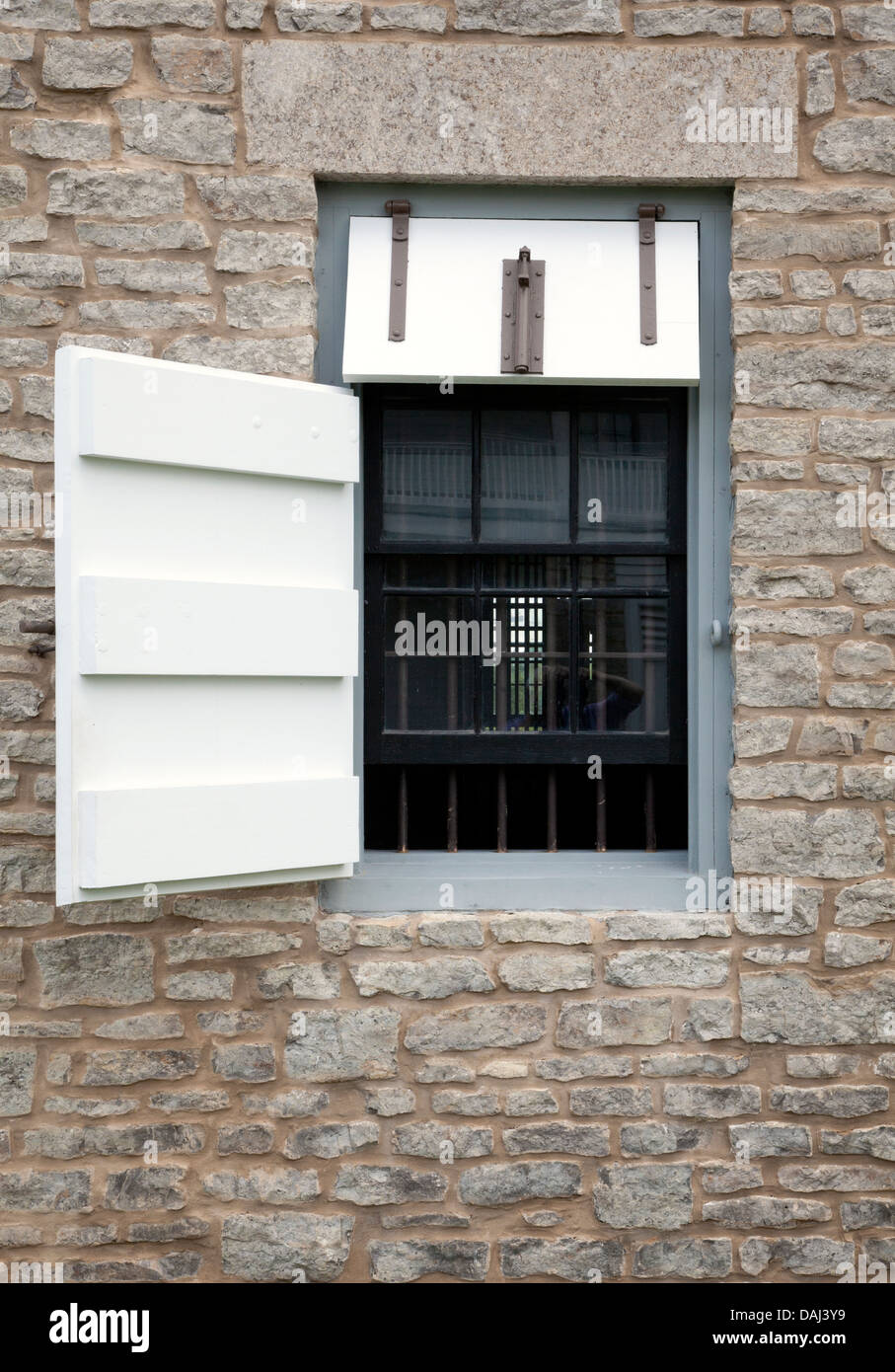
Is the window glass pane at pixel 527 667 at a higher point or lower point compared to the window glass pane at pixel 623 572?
lower

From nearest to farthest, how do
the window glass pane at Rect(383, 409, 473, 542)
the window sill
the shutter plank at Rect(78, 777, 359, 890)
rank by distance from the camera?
the shutter plank at Rect(78, 777, 359, 890)
the window sill
the window glass pane at Rect(383, 409, 473, 542)

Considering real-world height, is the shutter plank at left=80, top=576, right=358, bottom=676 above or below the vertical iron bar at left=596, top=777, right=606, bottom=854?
above

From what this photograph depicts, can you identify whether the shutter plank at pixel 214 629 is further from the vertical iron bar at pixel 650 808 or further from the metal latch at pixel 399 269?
Result: the vertical iron bar at pixel 650 808

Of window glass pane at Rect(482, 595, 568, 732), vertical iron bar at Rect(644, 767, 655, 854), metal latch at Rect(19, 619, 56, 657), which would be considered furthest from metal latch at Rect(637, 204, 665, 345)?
metal latch at Rect(19, 619, 56, 657)

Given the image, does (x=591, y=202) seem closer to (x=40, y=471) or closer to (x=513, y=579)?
(x=513, y=579)

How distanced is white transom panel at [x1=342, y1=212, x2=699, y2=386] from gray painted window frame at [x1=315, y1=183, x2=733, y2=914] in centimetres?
6

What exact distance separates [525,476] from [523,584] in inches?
12.5

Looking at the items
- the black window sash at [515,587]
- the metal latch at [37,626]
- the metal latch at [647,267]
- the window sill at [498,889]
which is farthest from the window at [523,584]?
the metal latch at [37,626]

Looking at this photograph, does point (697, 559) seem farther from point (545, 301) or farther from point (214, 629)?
point (214, 629)

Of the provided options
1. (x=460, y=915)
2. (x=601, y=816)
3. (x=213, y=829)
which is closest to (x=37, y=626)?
(x=213, y=829)

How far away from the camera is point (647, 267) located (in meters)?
3.03

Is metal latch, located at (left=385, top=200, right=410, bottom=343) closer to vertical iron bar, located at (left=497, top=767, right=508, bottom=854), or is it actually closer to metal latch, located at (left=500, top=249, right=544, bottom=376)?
metal latch, located at (left=500, top=249, right=544, bottom=376)

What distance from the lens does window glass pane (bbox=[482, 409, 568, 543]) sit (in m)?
3.16

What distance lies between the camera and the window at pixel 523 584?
3141 mm
